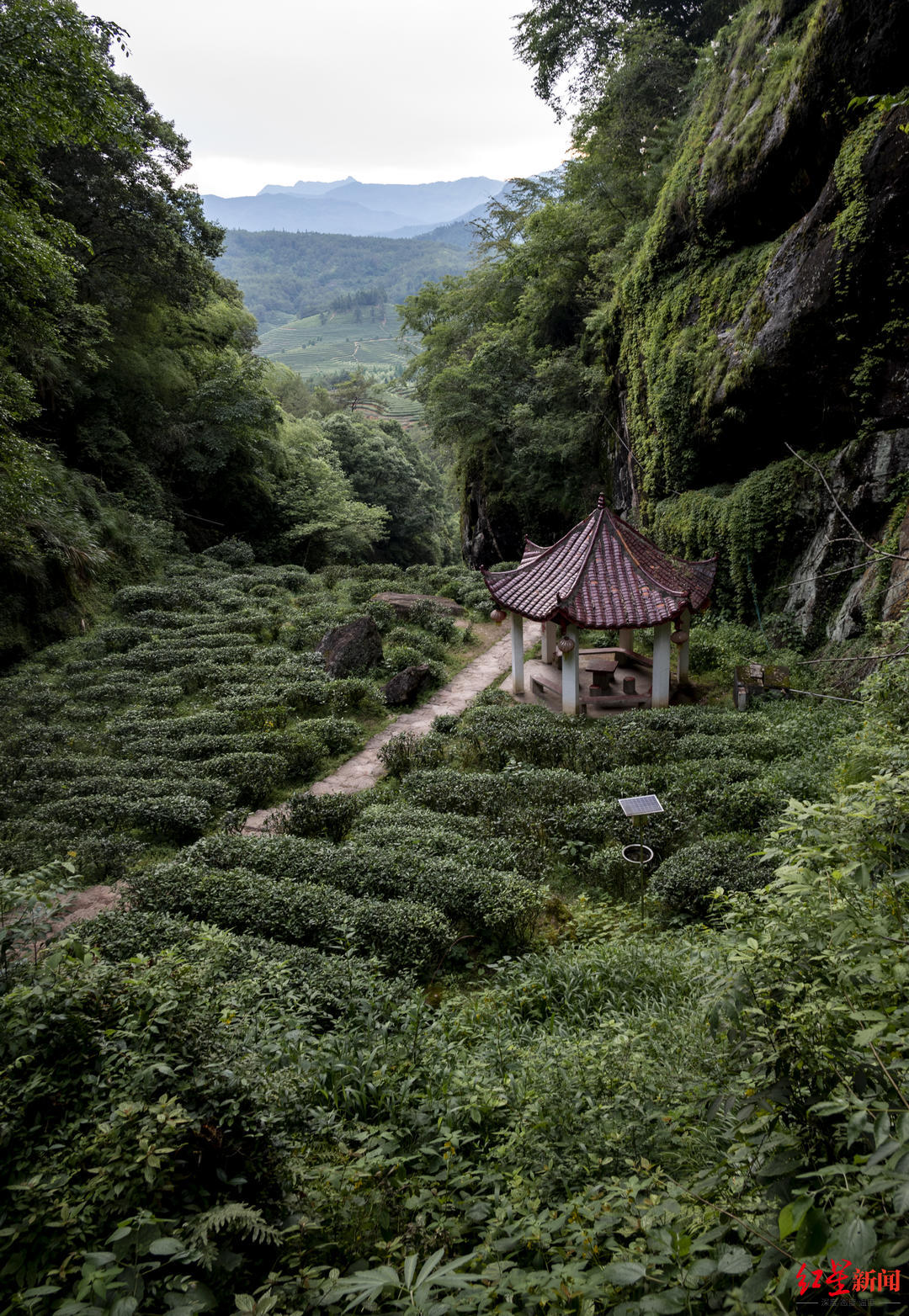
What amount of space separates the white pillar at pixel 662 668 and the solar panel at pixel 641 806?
196 inches

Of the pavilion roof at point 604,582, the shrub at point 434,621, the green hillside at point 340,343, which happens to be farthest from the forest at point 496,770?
the green hillside at point 340,343

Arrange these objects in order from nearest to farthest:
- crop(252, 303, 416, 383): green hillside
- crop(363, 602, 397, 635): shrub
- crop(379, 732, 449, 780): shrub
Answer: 1. crop(379, 732, 449, 780): shrub
2. crop(363, 602, 397, 635): shrub
3. crop(252, 303, 416, 383): green hillside

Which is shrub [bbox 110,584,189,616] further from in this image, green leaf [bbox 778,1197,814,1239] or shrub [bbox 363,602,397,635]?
green leaf [bbox 778,1197,814,1239]

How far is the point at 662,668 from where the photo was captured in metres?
11.1

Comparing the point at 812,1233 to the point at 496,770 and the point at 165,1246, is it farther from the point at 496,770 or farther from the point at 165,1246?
the point at 496,770

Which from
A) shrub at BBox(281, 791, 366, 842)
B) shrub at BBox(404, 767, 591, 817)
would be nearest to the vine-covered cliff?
shrub at BBox(404, 767, 591, 817)

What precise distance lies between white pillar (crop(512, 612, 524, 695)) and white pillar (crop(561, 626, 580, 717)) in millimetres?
1344

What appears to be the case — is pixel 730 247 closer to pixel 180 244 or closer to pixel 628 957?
pixel 628 957

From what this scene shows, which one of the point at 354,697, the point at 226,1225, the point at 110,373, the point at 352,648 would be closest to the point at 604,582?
the point at 354,697

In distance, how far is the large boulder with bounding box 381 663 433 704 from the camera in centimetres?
1303

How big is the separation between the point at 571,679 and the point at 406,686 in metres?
3.57

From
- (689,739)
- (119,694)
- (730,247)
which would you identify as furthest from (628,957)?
(730,247)

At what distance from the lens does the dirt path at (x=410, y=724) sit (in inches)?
362

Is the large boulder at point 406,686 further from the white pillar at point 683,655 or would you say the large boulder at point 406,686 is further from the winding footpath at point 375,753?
the white pillar at point 683,655
